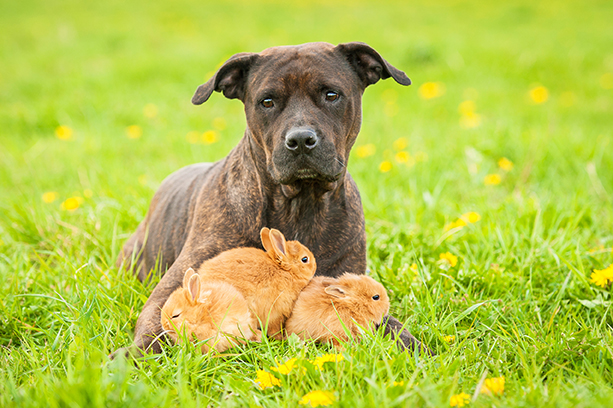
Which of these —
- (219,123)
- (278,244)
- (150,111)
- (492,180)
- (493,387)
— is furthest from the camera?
(150,111)

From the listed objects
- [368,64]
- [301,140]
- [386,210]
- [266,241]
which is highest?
[368,64]

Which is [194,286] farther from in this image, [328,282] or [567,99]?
[567,99]

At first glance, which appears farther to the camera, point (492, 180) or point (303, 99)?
point (492, 180)

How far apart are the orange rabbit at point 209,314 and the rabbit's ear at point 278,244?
295 mm

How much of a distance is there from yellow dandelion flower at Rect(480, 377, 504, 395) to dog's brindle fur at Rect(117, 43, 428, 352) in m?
0.52

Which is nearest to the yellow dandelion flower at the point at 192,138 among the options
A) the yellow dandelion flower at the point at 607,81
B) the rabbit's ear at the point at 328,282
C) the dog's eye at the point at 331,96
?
the dog's eye at the point at 331,96

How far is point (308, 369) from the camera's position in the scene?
6.77 ft

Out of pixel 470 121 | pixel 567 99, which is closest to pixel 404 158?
pixel 470 121

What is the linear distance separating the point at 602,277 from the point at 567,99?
6.21 meters

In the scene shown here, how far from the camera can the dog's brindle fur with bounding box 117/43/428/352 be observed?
8.49 ft

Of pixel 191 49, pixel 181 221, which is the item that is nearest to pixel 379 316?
pixel 181 221

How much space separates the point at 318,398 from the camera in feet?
6.12

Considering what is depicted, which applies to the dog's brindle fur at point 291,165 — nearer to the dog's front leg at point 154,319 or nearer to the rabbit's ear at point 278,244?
the dog's front leg at point 154,319

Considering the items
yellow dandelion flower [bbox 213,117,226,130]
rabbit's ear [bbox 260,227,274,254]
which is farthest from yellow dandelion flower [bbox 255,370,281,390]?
yellow dandelion flower [bbox 213,117,226,130]
